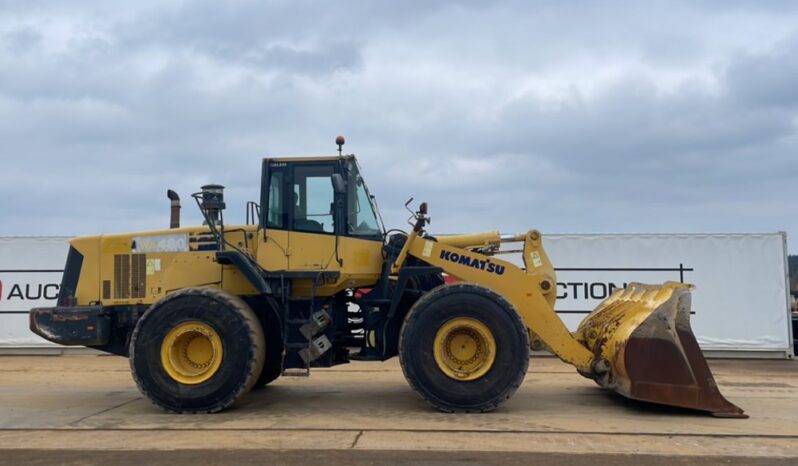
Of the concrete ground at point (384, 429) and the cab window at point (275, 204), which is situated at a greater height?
the cab window at point (275, 204)

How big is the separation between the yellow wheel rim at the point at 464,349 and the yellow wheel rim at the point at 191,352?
2562 millimetres

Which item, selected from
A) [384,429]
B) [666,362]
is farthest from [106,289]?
[666,362]

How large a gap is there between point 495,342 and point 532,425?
1.02 metres

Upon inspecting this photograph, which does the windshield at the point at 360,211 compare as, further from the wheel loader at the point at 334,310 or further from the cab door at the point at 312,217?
the cab door at the point at 312,217

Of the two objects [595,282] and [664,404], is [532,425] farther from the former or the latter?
[595,282]

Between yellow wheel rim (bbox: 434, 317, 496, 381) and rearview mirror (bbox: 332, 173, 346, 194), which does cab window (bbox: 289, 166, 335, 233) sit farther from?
yellow wheel rim (bbox: 434, 317, 496, 381)

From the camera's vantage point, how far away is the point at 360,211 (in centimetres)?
899

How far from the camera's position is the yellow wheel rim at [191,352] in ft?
26.7

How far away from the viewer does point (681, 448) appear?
6.44 meters

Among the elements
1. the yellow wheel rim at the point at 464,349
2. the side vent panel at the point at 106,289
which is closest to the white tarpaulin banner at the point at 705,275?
the yellow wheel rim at the point at 464,349

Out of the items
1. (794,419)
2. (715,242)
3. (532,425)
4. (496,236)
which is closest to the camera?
(532,425)

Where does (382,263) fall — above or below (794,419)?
above

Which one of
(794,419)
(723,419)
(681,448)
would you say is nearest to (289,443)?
(681,448)

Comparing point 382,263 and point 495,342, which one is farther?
point 382,263
